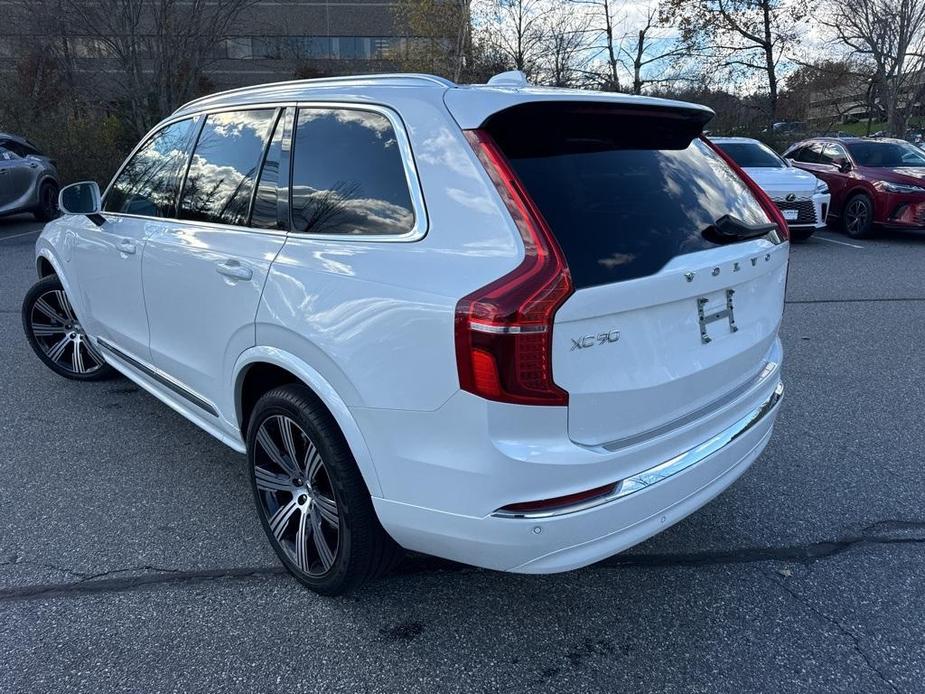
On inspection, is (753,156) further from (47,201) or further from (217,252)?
(47,201)

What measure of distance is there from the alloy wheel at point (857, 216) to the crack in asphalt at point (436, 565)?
10178 mm

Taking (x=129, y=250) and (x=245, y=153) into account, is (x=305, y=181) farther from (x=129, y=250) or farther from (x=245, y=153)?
(x=129, y=250)

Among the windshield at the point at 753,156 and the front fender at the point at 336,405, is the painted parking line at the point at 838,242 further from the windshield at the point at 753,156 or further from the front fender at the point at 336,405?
the front fender at the point at 336,405

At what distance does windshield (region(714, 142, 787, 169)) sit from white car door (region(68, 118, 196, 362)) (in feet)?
33.5

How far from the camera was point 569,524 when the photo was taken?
208 centimetres

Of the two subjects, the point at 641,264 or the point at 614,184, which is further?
the point at 614,184

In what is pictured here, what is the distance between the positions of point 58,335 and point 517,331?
14.6 ft

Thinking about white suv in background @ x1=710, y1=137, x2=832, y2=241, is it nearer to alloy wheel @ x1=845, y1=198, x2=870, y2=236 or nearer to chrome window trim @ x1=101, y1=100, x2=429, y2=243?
alloy wheel @ x1=845, y1=198, x2=870, y2=236

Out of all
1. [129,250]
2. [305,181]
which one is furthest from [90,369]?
[305,181]

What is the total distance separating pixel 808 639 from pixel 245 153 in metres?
2.89

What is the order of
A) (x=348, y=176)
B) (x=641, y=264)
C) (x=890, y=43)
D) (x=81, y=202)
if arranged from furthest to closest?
(x=890, y=43)
(x=81, y=202)
(x=348, y=176)
(x=641, y=264)

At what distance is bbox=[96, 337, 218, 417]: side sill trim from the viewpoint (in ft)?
10.8

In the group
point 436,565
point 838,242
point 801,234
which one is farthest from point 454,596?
point 838,242

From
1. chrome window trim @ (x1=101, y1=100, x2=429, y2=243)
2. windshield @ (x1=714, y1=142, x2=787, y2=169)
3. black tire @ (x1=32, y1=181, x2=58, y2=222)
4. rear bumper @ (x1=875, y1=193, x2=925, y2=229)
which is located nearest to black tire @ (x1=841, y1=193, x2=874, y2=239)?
rear bumper @ (x1=875, y1=193, x2=925, y2=229)
